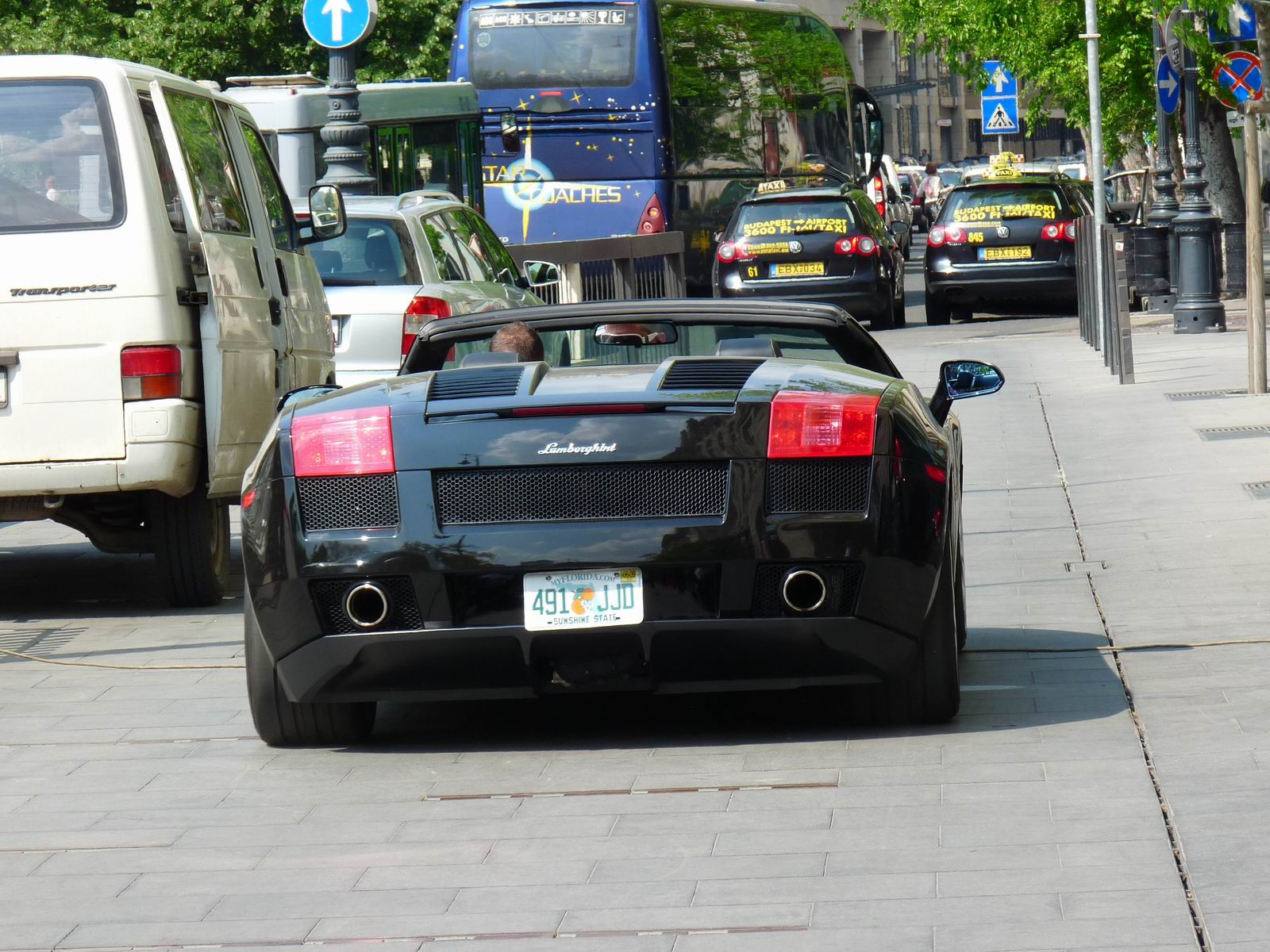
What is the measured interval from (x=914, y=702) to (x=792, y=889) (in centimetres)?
154

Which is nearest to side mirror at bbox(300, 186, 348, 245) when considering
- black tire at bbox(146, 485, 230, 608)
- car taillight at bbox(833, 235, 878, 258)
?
black tire at bbox(146, 485, 230, 608)

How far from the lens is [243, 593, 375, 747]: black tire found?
5875mm

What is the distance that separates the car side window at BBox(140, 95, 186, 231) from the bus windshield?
20163 mm

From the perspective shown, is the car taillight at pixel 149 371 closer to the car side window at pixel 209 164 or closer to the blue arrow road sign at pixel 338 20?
the car side window at pixel 209 164

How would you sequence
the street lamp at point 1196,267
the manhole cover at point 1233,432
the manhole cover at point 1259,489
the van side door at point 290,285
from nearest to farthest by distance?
the van side door at point 290,285 → the manhole cover at point 1259,489 → the manhole cover at point 1233,432 → the street lamp at point 1196,267

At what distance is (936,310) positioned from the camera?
26.5 meters

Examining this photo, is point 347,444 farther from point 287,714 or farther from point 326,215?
point 326,215

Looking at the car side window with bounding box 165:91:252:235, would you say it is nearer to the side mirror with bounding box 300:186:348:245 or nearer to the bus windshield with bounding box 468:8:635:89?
the side mirror with bounding box 300:186:348:245

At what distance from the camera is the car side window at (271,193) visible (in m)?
9.72

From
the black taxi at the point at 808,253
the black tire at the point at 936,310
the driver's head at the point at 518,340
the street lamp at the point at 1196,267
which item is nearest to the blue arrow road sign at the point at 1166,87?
the street lamp at the point at 1196,267

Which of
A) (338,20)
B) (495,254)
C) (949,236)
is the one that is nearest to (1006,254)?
(949,236)

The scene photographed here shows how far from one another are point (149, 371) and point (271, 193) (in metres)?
1.87

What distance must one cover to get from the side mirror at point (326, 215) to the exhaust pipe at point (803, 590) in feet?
16.4

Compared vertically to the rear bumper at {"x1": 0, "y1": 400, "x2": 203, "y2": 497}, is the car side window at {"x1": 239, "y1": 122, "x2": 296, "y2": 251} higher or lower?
higher
